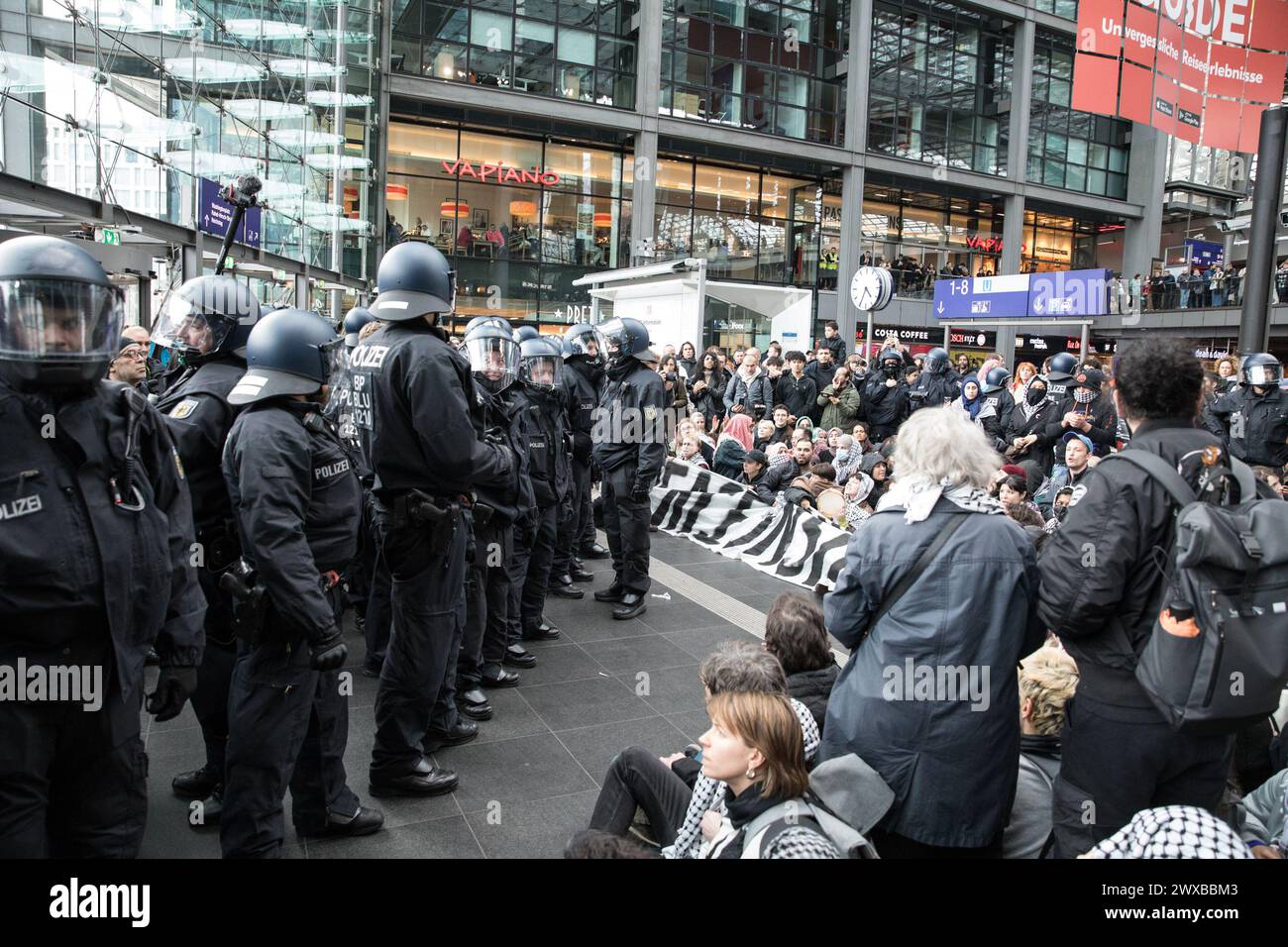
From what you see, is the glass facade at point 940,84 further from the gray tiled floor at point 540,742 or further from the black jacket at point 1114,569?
the black jacket at point 1114,569

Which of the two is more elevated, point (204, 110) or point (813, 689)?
point (204, 110)

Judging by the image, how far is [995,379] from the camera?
1025 centimetres

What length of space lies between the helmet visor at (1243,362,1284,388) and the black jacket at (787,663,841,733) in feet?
25.2

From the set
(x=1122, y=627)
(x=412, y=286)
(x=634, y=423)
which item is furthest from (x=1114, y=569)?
(x=634, y=423)

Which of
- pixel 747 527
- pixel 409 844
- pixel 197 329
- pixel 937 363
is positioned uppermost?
pixel 937 363

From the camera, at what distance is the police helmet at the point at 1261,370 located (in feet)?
27.4

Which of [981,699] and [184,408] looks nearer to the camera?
[981,699]

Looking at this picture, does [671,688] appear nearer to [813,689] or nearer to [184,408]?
[813,689]

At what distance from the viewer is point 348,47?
61.7 ft

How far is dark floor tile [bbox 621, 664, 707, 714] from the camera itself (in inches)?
189

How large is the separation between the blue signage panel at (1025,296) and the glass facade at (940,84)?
13209mm

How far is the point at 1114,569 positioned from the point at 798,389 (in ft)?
31.4

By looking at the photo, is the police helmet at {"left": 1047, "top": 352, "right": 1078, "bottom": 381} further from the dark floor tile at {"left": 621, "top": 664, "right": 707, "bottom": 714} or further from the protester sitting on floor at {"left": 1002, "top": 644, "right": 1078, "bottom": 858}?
the protester sitting on floor at {"left": 1002, "top": 644, "right": 1078, "bottom": 858}
